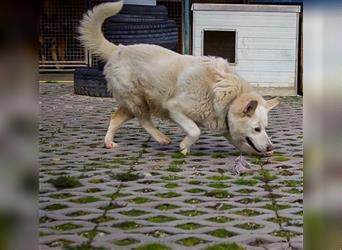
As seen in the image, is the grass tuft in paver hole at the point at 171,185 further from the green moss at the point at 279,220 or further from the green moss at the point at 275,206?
the green moss at the point at 279,220

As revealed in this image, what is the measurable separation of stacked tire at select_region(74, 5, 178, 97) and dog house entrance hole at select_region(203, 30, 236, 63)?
3.62 feet

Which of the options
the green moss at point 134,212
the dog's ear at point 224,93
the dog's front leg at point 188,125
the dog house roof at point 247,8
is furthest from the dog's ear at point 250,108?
the dog house roof at point 247,8

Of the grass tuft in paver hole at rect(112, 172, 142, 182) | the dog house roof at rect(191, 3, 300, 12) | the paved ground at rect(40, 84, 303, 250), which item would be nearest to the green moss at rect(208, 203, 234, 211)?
the paved ground at rect(40, 84, 303, 250)

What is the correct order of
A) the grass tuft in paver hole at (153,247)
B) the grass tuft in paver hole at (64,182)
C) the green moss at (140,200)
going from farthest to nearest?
1. the grass tuft in paver hole at (64,182)
2. the green moss at (140,200)
3. the grass tuft in paver hole at (153,247)

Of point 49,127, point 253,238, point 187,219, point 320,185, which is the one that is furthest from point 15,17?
point 49,127

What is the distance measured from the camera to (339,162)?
1.16 meters

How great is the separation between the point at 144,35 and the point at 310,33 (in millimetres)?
9037

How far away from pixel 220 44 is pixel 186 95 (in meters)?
5.95

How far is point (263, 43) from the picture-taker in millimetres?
11164

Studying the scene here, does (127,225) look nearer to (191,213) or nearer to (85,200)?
(191,213)

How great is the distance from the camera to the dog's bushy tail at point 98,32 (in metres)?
6.50

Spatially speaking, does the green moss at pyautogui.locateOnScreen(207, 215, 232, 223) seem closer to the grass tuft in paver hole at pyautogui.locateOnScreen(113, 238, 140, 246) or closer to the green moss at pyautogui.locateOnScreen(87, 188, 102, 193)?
the grass tuft in paver hole at pyautogui.locateOnScreen(113, 238, 140, 246)

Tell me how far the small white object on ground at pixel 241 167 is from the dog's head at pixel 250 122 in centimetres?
30

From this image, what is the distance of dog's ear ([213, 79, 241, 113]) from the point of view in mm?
5719
